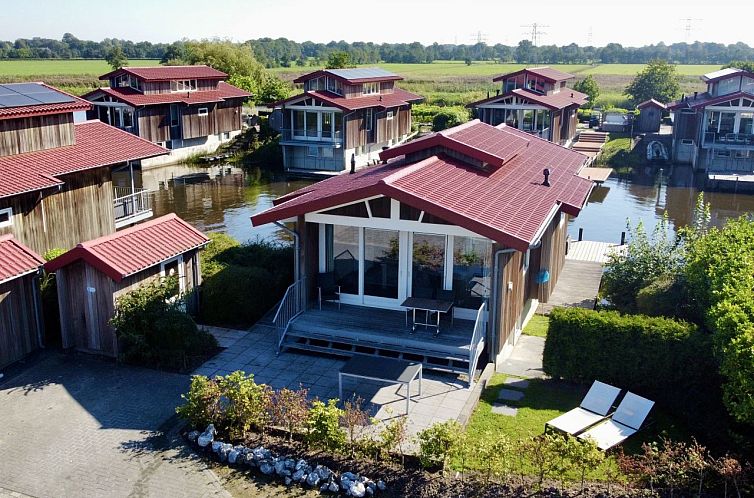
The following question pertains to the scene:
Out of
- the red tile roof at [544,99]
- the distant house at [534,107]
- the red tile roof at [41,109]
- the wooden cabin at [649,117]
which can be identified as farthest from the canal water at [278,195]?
the wooden cabin at [649,117]

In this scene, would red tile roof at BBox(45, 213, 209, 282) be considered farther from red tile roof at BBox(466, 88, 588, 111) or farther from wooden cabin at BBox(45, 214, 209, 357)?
red tile roof at BBox(466, 88, 588, 111)

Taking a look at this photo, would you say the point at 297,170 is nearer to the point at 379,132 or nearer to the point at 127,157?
the point at 379,132

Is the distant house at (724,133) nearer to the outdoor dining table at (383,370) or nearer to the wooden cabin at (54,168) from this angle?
the wooden cabin at (54,168)

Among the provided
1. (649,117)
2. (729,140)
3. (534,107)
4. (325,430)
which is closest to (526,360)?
(325,430)

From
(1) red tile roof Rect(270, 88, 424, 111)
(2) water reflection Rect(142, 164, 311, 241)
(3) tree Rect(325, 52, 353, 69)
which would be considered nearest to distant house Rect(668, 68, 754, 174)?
(1) red tile roof Rect(270, 88, 424, 111)

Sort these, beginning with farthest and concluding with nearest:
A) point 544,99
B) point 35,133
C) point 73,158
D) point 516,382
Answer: point 544,99 < point 73,158 < point 35,133 < point 516,382

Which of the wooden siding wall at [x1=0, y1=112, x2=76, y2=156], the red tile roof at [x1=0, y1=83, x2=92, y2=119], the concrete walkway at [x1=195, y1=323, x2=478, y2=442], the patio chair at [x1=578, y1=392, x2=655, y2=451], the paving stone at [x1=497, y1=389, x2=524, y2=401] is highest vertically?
the red tile roof at [x1=0, y1=83, x2=92, y2=119]

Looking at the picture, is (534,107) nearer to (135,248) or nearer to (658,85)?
(658,85)
